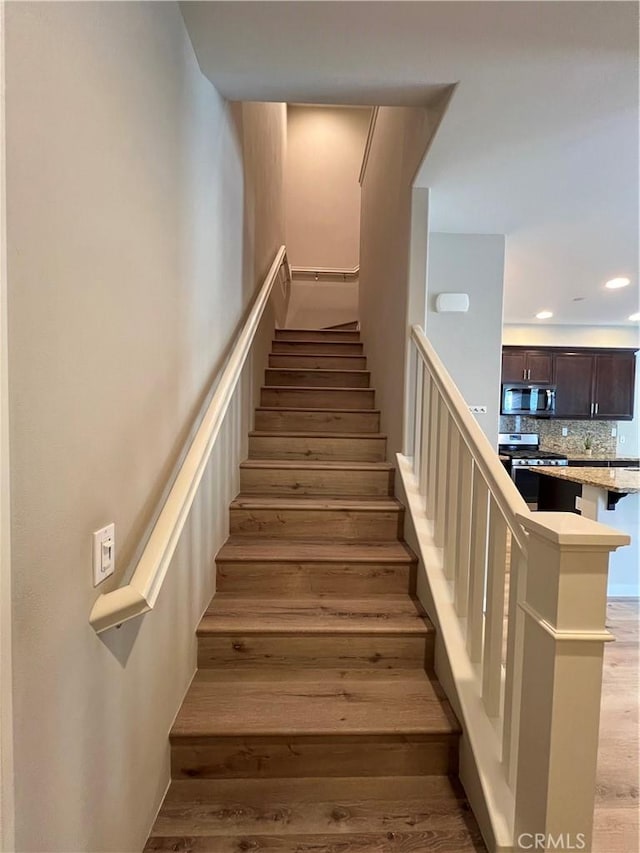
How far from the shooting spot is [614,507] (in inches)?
129

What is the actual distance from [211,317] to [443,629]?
1.56 m

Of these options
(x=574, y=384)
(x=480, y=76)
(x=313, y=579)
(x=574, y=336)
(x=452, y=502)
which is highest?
(x=480, y=76)

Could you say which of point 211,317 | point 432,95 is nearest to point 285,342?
point 211,317

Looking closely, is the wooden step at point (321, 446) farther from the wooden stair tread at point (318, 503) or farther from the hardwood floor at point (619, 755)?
the hardwood floor at point (619, 755)

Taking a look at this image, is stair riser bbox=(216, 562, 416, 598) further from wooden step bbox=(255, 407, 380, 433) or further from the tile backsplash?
the tile backsplash

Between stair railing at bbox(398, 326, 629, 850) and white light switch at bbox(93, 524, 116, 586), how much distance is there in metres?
1.00

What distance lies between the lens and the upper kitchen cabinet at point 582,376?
21.0 feet

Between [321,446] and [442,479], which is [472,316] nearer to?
[321,446]

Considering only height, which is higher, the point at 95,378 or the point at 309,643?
the point at 95,378

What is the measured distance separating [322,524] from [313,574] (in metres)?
Answer: 0.34

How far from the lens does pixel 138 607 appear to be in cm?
99

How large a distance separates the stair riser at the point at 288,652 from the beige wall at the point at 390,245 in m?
1.16

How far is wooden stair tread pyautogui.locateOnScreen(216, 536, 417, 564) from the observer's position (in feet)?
6.74

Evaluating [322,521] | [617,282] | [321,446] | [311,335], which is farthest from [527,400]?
[322,521]
